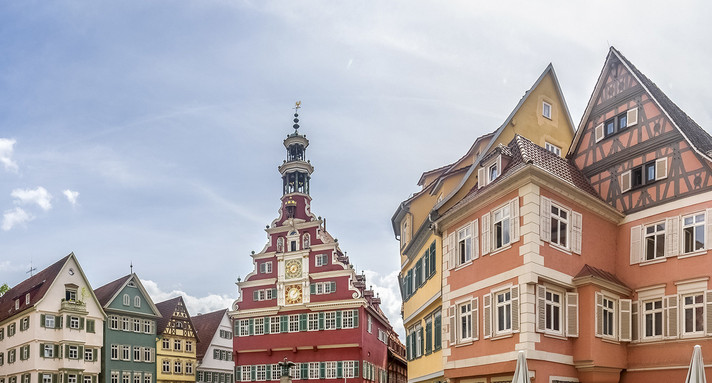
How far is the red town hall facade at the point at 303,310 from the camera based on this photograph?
178 ft

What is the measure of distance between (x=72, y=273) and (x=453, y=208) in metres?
40.0

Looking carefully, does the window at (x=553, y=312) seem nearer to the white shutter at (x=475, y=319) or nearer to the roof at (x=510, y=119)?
the white shutter at (x=475, y=319)

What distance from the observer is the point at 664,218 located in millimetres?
21953

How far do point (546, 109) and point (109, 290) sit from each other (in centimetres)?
4259

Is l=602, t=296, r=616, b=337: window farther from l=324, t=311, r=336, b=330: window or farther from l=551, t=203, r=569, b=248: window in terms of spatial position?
l=324, t=311, r=336, b=330: window

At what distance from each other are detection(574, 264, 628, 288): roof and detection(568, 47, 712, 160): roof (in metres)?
4.28

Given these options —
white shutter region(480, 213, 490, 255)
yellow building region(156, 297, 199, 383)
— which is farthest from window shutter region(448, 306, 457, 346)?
yellow building region(156, 297, 199, 383)

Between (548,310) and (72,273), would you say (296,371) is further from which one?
(548,310)

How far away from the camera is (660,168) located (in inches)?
882

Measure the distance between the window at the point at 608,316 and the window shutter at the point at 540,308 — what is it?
2.31 metres

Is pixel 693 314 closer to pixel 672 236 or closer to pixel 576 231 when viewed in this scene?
pixel 672 236

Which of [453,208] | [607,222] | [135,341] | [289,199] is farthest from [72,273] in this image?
[607,222]

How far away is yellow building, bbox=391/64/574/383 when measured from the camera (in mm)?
25984

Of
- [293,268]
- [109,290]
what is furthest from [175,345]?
[293,268]
